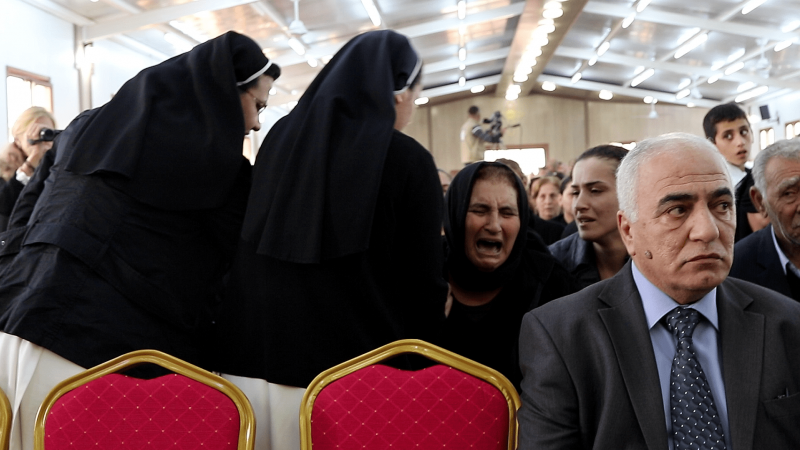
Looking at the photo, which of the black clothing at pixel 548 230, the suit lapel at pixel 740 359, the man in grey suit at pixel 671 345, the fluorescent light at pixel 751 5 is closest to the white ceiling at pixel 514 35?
the fluorescent light at pixel 751 5

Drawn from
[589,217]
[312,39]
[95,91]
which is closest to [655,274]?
[589,217]

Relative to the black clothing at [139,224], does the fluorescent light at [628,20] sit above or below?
above

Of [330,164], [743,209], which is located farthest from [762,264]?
[330,164]

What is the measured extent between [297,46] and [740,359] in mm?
12797

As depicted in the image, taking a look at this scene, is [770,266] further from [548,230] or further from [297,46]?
[297,46]

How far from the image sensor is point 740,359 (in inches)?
65.8

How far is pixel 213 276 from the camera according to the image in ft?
8.01

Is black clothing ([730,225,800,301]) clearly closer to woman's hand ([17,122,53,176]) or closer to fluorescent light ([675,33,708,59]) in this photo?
woman's hand ([17,122,53,176])

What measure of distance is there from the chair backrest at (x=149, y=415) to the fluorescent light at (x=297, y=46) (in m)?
12.0

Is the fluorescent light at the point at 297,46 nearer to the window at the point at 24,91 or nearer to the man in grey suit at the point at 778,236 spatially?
the window at the point at 24,91

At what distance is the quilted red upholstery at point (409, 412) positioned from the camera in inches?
75.6

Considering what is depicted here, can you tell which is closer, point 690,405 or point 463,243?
point 690,405

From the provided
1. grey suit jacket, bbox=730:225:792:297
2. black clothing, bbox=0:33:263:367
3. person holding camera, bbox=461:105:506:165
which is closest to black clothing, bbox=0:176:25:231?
black clothing, bbox=0:33:263:367

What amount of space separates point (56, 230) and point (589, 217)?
1.83m
